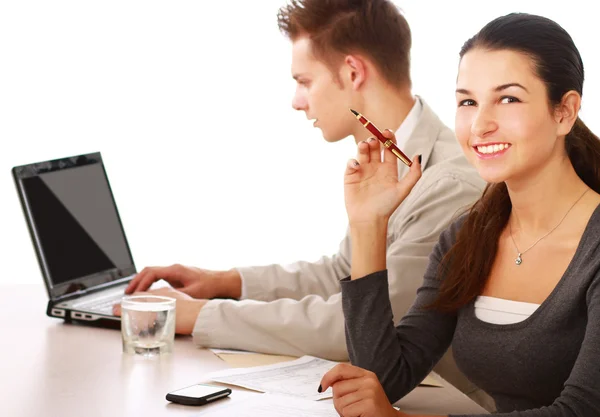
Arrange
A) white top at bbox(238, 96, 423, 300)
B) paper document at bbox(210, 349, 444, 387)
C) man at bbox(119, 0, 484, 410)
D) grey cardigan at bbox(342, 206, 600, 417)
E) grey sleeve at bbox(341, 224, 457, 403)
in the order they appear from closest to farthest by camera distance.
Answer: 1. grey cardigan at bbox(342, 206, 600, 417)
2. grey sleeve at bbox(341, 224, 457, 403)
3. paper document at bbox(210, 349, 444, 387)
4. man at bbox(119, 0, 484, 410)
5. white top at bbox(238, 96, 423, 300)

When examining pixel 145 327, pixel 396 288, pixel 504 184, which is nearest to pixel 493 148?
pixel 504 184

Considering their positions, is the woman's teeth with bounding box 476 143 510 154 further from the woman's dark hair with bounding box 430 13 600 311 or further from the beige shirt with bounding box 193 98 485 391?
the beige shirt with bounding box 193 98 485 391

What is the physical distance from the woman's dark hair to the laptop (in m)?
0.70

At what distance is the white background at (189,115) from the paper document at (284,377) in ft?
7.58

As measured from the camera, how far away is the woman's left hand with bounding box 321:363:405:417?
1.27 m

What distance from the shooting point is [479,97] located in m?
1.42

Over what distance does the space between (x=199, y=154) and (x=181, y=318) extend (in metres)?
2.20

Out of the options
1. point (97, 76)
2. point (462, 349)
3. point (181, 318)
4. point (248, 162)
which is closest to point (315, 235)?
point (248, 162)

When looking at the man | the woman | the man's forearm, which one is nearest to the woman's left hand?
the woman

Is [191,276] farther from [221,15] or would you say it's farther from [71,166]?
[221,15]

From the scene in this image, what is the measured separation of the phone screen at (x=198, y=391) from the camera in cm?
139

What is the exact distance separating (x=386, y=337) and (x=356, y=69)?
0.81 m

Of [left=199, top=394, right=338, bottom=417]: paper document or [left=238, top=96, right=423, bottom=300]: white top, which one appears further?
[left=238, top=96, right=423, bottom=300]: white top

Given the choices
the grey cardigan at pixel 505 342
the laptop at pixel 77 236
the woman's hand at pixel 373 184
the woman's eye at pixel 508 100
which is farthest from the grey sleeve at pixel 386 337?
the laptop at pixel 77 236
